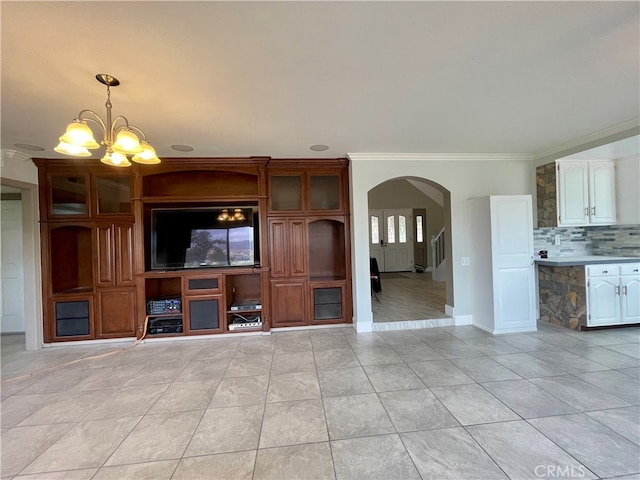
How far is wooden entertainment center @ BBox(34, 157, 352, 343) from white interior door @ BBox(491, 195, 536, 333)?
2.06 metres

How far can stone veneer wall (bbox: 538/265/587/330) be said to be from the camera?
145 inches

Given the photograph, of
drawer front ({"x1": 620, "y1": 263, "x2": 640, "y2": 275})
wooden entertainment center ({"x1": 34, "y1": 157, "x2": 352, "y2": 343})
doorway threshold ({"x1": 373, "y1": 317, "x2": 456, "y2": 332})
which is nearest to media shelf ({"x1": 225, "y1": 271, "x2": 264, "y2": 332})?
wooden entertainment center ({"x1": 34, "y1": 157, "x2": 352, "y2": 343})

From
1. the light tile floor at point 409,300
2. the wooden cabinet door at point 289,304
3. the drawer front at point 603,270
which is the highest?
the drawer front at point 603,270

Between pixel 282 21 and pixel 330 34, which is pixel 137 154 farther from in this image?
pixel 330 34

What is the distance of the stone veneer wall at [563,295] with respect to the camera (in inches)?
145

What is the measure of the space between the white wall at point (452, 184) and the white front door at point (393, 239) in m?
5.46

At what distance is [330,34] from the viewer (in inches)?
62.2

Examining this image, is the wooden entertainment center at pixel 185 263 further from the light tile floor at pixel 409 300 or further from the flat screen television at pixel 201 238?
the light tile floor at pixel 409 300

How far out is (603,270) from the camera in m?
3.64

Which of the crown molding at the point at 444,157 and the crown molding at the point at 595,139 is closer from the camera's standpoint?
the crown molding at the point at 595,139

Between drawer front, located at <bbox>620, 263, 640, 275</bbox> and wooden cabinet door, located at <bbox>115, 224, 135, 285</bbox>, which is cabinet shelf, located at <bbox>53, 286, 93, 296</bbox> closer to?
wooden cabinet door, located at <bbox>115, 224, 135, 285</bbox>

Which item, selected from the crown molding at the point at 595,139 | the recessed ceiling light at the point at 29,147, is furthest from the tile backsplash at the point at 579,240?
the recessed ceiling light at the point at 29,147

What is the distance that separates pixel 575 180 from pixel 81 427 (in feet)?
20.8

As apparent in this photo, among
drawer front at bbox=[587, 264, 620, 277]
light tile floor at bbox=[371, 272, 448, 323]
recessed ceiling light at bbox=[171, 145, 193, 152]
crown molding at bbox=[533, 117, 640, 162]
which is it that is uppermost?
recessed ceiling light at bbox=[171, 145, 193, 152]
